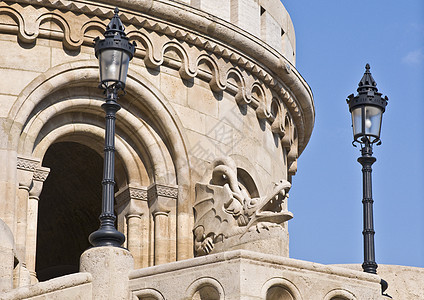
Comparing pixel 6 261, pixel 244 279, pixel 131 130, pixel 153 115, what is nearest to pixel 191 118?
pixel 153 115

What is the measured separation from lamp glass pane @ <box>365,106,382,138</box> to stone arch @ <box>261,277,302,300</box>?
169 inches

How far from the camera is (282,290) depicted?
1371 centimetres

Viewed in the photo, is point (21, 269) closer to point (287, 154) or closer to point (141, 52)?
point (141, 52)

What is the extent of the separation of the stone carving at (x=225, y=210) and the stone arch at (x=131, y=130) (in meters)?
0.23

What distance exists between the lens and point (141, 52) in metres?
19.6

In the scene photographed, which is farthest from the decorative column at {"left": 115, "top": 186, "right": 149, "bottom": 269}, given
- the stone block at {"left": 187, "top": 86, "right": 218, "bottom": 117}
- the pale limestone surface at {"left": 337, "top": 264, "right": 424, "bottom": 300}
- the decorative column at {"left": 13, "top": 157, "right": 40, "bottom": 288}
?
the pale limestone surface at {"left": 337, "top": 264, "right": 424, "bottom": 300}

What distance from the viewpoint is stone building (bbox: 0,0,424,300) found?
1828 centimetres

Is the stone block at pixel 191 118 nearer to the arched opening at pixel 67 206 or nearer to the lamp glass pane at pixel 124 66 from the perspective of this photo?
the arched opening at pixel 67 206

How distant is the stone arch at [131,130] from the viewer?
19000mm

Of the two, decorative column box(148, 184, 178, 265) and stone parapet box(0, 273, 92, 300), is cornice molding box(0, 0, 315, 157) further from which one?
stone parapet box(0, 273, 92, 300)

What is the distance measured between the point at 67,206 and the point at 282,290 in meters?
12.0

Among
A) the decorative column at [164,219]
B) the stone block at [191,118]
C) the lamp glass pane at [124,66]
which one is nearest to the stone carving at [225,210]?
the decorative column at [164,219]

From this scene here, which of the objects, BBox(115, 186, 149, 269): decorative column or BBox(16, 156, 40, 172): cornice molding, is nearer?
BBox(16, 156, 40, 172): cornice molding

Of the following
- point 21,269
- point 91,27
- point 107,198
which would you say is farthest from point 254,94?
point 107,198
